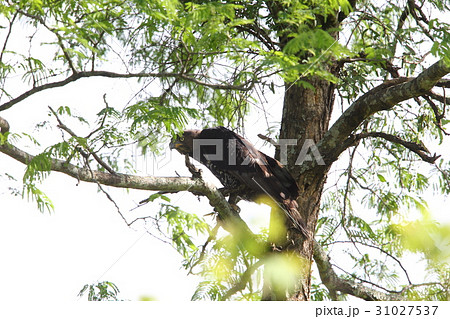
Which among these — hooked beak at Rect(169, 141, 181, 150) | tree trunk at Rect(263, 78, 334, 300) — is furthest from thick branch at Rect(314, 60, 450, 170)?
hooked beak at Rect(169, 141, 181, 150)

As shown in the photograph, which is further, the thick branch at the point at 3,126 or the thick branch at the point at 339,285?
the thick branch at the point at 339,285

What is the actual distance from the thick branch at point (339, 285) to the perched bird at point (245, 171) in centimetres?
44

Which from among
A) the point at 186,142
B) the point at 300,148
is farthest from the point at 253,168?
the point at 186,142

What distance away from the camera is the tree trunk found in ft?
12.7

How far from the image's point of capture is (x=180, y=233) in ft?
10.7

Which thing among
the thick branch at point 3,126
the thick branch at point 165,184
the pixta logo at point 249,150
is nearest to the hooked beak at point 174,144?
the pixta logo at point 249,150

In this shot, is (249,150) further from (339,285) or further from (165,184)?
(339,285)

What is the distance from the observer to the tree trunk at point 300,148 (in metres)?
3.87

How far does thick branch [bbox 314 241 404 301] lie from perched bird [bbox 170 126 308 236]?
0.44 m

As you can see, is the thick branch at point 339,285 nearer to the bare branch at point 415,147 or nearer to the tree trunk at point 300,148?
the tree trunk at point 300,148

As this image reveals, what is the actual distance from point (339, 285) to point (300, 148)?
1.35 metres

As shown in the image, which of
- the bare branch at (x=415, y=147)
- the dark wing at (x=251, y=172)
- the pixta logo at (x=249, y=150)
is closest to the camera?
the bare branch at (x=415, y=147)

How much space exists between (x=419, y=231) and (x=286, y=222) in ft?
5.06

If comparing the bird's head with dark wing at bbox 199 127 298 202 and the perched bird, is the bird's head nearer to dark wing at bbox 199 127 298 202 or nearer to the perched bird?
the perched bird
